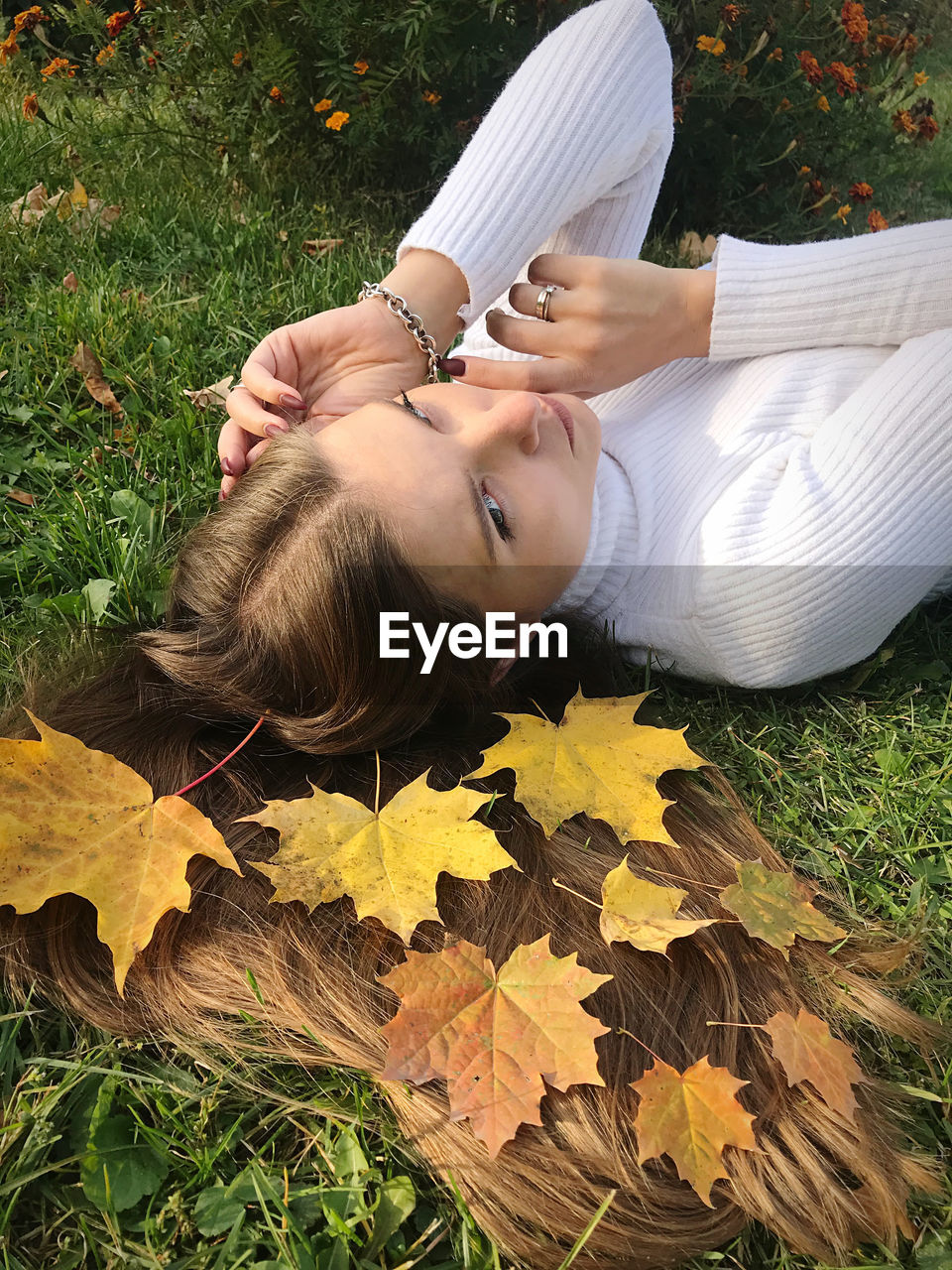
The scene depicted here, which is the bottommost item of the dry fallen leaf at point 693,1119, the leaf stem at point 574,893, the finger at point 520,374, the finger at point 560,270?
the leaf stem at point 574,893

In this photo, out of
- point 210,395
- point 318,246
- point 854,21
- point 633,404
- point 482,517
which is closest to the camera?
point 482,517

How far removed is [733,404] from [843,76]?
165cm

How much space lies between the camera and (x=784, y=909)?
4.39 feet

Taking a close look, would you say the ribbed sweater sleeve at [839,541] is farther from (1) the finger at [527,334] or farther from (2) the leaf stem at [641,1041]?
(2) the leaf stem at [641,1041]

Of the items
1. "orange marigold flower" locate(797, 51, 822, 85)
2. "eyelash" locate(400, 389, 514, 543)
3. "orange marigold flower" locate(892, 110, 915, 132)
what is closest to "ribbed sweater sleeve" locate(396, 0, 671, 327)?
"eyelash" locate(400, 389, 514, 543)

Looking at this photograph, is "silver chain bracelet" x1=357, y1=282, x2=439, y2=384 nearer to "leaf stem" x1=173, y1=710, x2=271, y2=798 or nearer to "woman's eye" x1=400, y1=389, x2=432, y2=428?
"woman's eye" x1=400, y1=389, x2=432, y2=428

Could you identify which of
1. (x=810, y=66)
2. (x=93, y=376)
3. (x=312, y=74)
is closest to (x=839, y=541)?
(x=93, y=376)

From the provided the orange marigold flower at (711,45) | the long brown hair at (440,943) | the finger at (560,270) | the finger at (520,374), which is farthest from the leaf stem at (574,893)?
the orange marigold flower at (711,45)

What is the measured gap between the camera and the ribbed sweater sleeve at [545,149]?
2002 mm

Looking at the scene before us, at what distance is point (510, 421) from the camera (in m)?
1.54

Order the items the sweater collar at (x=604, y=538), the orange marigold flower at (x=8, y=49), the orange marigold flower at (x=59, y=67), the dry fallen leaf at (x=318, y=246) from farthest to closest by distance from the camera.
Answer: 1. the orange marigold flower at (x=8, y=49)
2. the orange marigold flower at (x=59, y=67)
3. the dry fallen leaf at (x=318, y=246)
4. the sweater collar at (x=604, y=538)

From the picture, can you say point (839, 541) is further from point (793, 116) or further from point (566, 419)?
point (793, 116)

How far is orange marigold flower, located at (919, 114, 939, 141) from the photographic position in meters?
3.22

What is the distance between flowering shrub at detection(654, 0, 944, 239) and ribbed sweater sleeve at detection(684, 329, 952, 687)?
180 centimetres
